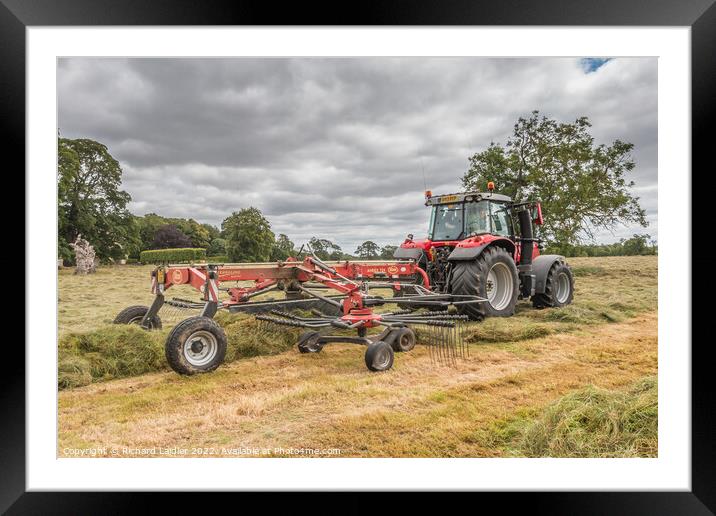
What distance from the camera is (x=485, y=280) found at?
17.3 ft

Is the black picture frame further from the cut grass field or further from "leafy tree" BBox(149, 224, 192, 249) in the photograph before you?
"leafy tree" BBox(149, 224, 192, 249)

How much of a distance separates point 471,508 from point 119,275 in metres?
3.64

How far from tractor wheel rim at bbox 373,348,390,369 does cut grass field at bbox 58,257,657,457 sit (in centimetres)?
9

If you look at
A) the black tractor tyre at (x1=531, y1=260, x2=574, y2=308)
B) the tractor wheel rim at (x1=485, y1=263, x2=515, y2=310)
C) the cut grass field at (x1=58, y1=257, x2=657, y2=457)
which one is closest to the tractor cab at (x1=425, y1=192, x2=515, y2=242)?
the tractor wheel rim at (x1=485, y1=263, x2=515, y2=310)

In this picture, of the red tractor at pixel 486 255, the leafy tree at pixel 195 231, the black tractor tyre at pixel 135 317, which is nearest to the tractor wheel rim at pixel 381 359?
the red tractor at pixel 486 255

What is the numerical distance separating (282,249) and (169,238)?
1.14 meters

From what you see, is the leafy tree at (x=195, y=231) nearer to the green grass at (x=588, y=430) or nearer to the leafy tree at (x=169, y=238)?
the leafy tree at (x=169, y=238)

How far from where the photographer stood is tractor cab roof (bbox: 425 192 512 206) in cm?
564

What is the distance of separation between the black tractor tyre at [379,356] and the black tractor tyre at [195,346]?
133cm

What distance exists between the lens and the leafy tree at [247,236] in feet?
14.0

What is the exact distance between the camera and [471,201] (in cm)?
574
